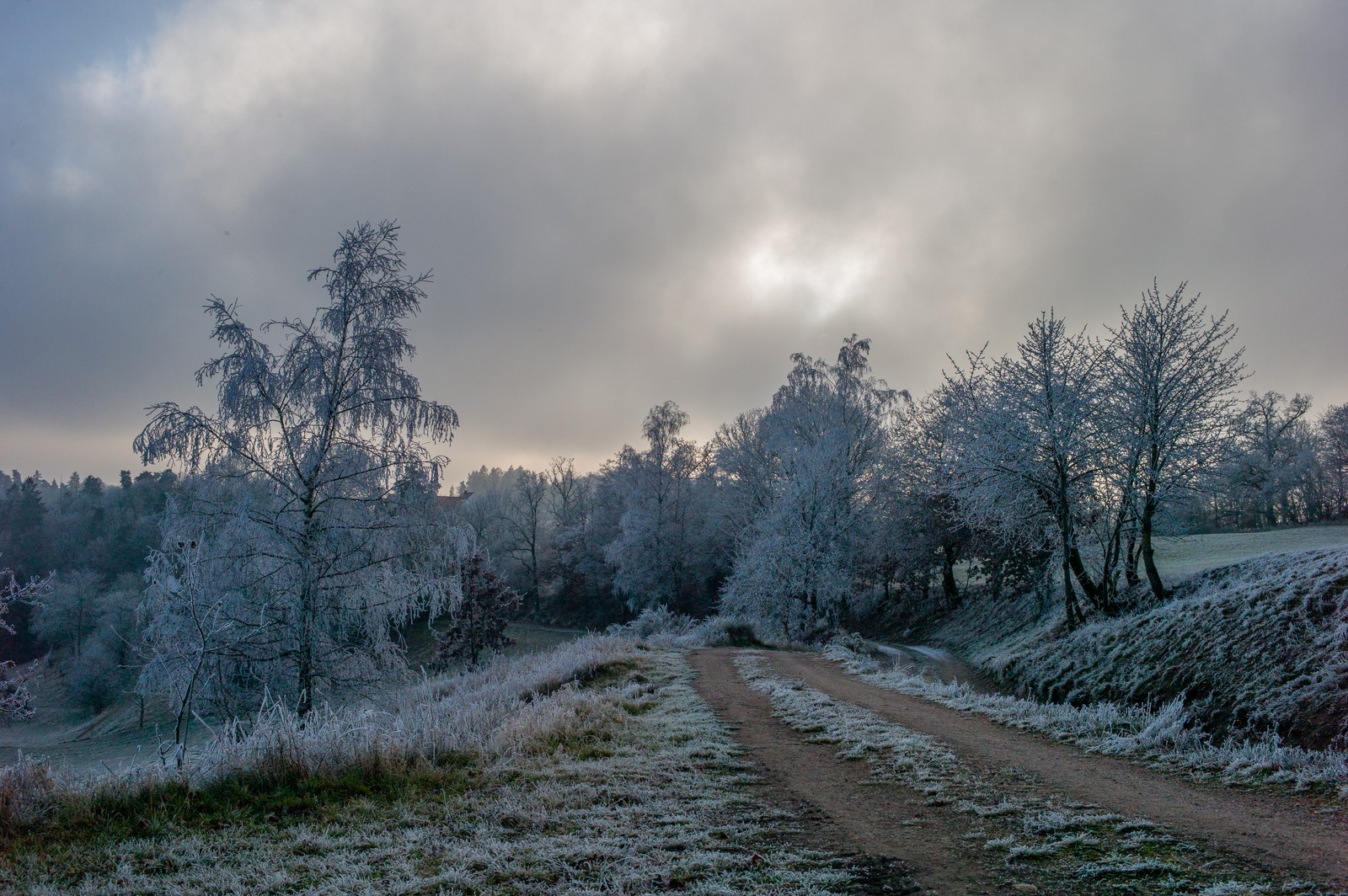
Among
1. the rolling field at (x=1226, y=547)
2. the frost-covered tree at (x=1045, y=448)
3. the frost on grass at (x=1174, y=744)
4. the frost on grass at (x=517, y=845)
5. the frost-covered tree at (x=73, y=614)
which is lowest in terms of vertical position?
the frost-covered tree at (x=73, y=614)

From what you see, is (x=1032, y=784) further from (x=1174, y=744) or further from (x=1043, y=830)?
(x=1174, y=744)

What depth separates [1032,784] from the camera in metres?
6.07

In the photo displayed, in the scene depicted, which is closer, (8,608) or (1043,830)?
(1043,830)

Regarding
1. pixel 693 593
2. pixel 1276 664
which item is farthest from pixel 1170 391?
pixel 693 593

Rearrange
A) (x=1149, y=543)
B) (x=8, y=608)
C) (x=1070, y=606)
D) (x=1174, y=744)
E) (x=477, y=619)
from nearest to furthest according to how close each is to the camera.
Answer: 1. (x=1174, y=744)
2. (x=8, y=608)
3. (x=1149, y=543)
4. (x=1070, y=606)
5. (x=477, y=619)

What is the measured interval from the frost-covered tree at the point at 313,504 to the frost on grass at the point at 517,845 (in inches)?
215

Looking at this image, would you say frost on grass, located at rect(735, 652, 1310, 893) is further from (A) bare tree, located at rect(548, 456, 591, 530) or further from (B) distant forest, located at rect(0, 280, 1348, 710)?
(A) bare tree, located at rect(548, 456, 591, 530)

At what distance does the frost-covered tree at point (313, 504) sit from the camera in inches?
429

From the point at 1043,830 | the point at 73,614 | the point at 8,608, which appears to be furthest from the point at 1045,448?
the point at 73,614

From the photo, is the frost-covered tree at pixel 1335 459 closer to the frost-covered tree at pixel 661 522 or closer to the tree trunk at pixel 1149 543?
the tree trunk at pixel 1149 543

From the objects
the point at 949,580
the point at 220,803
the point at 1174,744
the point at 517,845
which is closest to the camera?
the point at 517,845

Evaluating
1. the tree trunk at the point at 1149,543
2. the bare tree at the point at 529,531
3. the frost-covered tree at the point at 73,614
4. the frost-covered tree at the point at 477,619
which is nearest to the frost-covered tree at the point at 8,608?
the tree trunk at the point at 1149,543

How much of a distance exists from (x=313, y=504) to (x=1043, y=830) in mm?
11380

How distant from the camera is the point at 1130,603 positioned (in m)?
17.3
